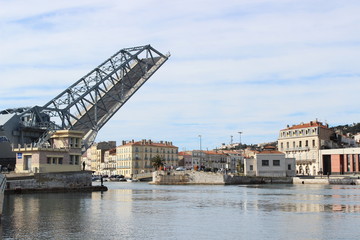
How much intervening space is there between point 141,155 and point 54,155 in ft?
202

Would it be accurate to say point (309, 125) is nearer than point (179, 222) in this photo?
No

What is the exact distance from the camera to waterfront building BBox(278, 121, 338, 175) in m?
78.5

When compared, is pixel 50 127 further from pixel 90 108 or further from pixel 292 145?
pixel 292 145

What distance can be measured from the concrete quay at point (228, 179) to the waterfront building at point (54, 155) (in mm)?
24578

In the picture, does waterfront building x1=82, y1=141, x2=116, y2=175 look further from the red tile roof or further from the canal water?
the canal water

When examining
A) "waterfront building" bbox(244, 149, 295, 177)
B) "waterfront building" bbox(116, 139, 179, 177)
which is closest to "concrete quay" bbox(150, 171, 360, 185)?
"waterfront building" bbox(244, 149, 295, 177)

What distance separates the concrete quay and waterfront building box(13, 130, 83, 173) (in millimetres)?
24578

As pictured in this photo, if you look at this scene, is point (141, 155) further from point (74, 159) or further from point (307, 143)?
point (74, 159)

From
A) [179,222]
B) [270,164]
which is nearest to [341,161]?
[270,164]

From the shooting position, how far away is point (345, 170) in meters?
75.8

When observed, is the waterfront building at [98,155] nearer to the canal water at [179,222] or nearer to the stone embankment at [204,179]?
the stone embankment at [204,179]

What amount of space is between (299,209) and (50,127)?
28.7 metres

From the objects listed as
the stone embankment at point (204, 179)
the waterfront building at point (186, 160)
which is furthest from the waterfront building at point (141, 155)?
the stone embankment at point (204, 179)

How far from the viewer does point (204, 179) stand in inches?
2709
